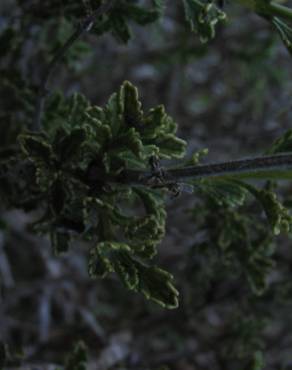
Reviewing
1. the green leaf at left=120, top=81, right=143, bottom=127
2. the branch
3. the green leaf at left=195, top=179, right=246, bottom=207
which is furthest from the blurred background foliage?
the green leaf at left=120, top=81, right=143, bottom=127

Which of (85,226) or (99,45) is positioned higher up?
(99,45)

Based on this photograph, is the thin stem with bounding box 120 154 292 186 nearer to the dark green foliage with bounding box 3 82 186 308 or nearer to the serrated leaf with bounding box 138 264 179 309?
the dark green foliage with bounding box 3 82 186 308

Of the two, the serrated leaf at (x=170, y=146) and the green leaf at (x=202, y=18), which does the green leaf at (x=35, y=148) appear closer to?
the serrated leaf at (x=170, y=146)

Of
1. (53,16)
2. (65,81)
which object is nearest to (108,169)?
(53,16)

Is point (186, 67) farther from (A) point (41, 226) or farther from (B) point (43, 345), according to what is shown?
(A) point (41, 226)

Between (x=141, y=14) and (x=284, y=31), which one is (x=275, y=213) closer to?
(x=284, y=31)

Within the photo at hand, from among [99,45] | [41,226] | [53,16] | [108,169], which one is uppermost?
[99,45]

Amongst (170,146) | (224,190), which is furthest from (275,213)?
(170,146)

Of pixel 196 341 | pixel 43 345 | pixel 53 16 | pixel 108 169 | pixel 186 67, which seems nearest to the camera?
pixel 108 169
